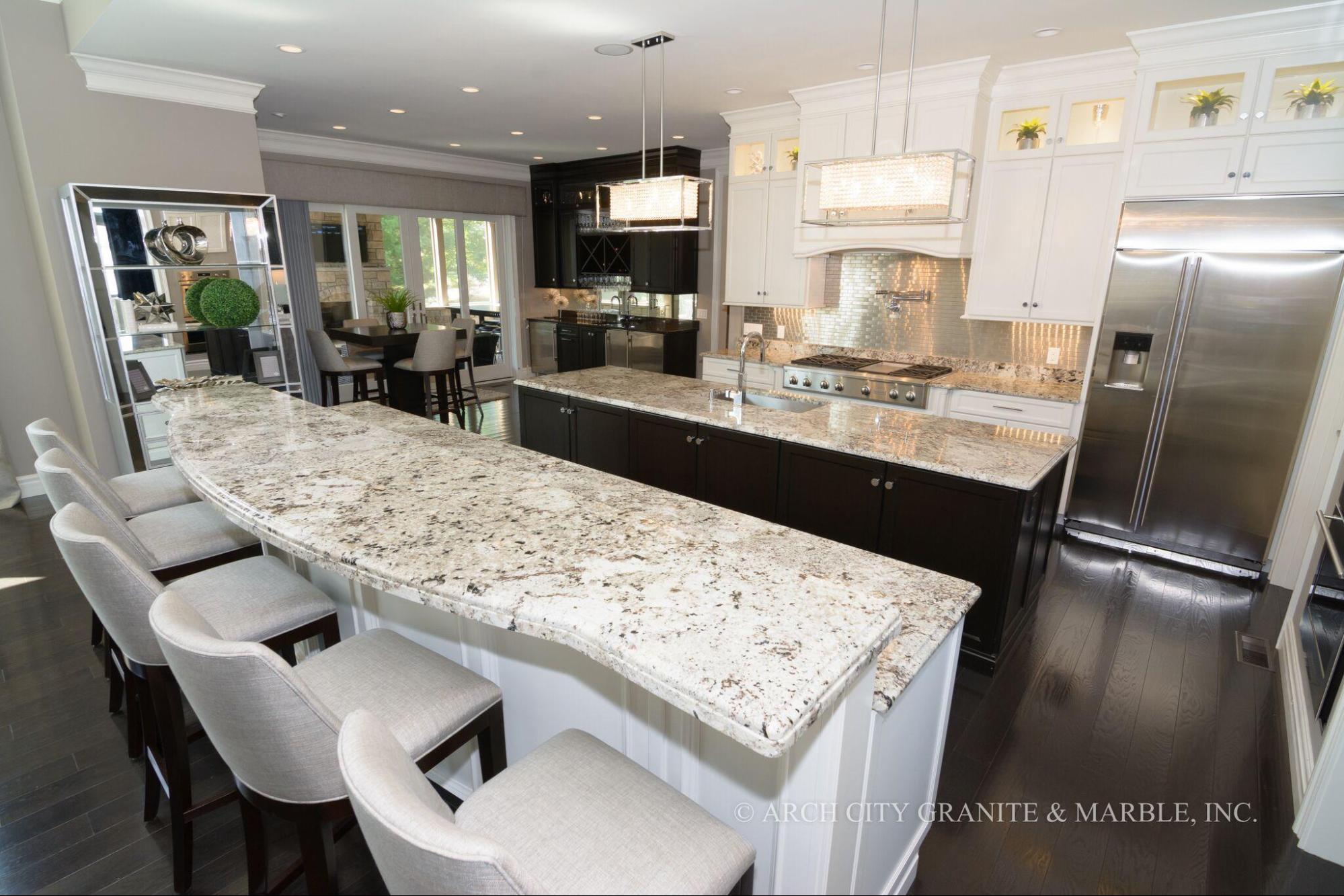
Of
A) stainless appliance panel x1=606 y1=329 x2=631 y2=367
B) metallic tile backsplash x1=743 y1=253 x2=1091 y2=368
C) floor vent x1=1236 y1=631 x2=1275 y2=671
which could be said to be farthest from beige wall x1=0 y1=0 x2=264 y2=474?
floor vent x1=1236 y1=631 x2=1275 y2=671

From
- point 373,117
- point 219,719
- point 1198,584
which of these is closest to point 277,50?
point 373,117

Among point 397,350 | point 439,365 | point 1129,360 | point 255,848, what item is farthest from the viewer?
point 397,350

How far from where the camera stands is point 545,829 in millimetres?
1044

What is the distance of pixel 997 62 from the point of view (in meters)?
3.88

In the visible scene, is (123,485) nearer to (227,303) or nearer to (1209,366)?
(227,303)

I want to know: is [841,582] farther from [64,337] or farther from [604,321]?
[604,321]

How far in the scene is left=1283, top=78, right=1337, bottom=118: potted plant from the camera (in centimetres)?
320

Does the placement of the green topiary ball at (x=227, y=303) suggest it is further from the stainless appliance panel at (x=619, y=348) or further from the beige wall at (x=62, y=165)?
A: the stainless appliance panel at (x=619, y=348)

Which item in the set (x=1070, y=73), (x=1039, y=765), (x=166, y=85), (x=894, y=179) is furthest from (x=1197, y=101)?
(x=166, y=85)

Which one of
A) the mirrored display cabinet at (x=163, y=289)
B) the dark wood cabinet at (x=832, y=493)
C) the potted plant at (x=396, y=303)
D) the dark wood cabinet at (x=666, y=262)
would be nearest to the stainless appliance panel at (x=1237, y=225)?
the dark wood cabinet at (x=832, y=493)

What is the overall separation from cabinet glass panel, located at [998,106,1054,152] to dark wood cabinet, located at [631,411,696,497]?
114 inches

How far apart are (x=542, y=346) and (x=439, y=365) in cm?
259

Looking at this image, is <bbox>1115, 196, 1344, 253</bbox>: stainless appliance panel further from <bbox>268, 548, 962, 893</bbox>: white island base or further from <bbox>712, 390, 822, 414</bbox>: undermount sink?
<bbox>268, 548, 962, 893</bbox>: white island base

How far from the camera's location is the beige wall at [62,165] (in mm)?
3686
